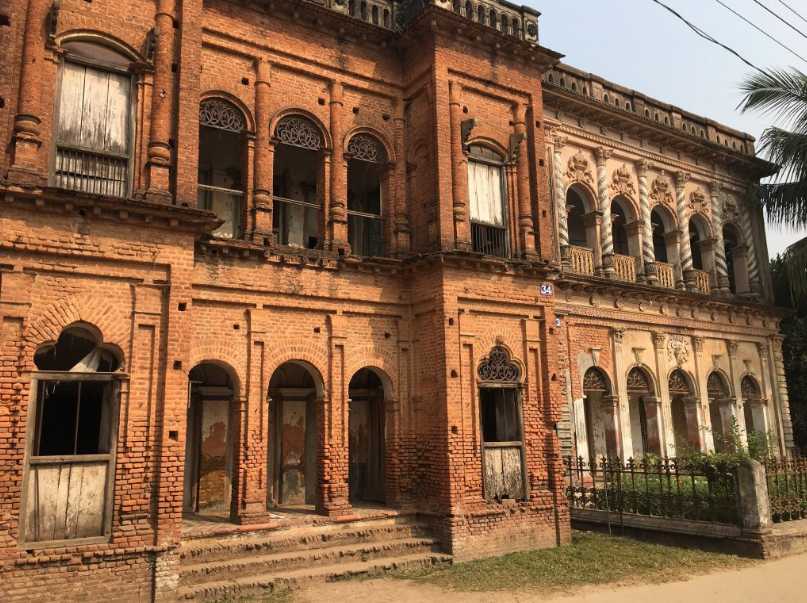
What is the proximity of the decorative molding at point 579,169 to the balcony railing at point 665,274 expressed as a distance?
3.48m

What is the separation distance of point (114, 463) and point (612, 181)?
15663 mm

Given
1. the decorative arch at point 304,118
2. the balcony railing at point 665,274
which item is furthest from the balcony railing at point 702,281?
the decorative arch at point 304,118

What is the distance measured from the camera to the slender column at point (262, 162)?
513 inches

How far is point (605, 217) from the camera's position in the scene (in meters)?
19.6

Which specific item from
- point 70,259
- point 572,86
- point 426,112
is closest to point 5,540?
point 70,259

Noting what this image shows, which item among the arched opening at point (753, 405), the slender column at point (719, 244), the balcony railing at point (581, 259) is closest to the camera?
the balcony railing at point (581, 259)

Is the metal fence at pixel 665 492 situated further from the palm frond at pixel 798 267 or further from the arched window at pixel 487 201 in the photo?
the palm frond at pixel 798 267

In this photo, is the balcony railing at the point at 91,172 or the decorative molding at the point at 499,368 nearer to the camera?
the balcony railing at the point at 91,172

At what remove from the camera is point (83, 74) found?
11000mm

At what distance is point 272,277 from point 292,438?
14.3 ft

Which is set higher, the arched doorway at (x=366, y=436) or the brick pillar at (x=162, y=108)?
the brick pillar at (x=162, y=108)

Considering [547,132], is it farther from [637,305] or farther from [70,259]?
[70,259]

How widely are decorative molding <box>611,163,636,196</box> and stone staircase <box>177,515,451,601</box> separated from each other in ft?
39.0

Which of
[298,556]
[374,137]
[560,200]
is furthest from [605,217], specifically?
[298,556]
